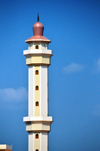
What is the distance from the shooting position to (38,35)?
95.1 m

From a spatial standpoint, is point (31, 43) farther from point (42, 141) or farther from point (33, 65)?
point (42, 141)

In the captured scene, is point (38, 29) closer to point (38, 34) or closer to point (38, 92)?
point (38, 34)

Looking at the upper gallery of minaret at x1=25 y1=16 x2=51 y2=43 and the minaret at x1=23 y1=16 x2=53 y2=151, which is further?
the upper gallery of minaret at x1=25 y1=16 x2=51 y2=43

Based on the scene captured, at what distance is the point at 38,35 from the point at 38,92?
28.6 ft

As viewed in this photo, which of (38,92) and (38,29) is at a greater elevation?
(38,29)

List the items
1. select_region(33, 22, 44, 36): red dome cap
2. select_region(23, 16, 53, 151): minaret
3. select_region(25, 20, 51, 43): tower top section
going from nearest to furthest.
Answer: select_region(23, 16, 53, 151): minaret → select_region(25, 20, 51, 43): tower top section → select_region(33, 22, 44, 36): red dome cap

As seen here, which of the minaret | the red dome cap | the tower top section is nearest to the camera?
the minaret

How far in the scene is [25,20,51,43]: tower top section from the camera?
94.2 meters

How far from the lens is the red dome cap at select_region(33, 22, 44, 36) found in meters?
94.6

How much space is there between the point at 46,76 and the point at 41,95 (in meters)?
2.94

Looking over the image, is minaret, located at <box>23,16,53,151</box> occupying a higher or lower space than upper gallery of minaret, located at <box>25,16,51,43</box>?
lower

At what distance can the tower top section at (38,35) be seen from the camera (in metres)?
94.2

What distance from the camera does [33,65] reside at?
9362cm

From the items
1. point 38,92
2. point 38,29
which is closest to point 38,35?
point 38,29
